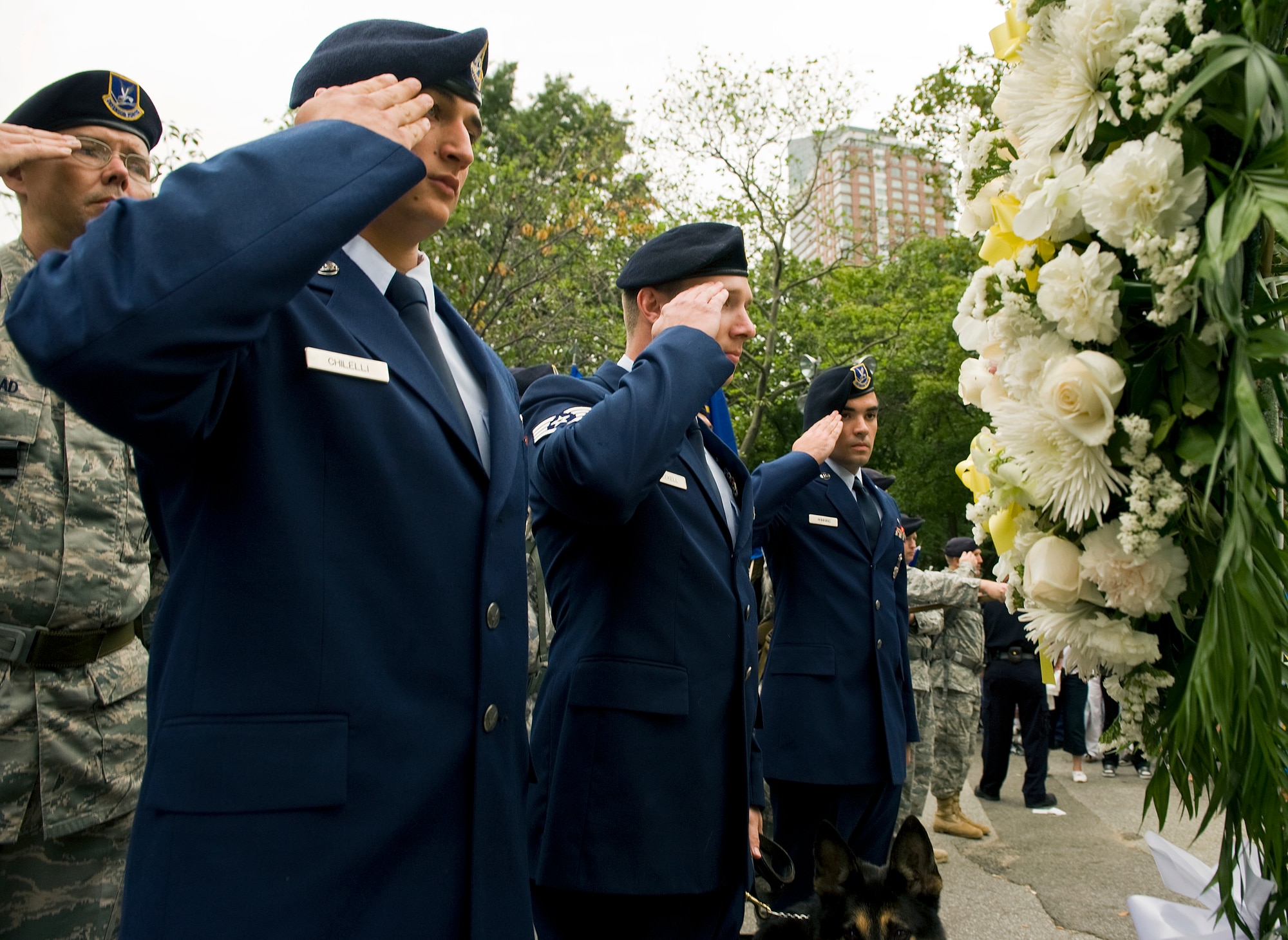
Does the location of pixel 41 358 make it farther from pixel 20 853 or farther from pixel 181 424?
pixel 20 853

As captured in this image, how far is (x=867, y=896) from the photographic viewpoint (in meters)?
3.37

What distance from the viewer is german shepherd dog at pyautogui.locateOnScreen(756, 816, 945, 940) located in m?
3.32

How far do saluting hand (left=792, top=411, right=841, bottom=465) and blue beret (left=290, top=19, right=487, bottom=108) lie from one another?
2222 mm

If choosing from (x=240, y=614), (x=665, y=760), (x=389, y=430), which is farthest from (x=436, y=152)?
(x=665, y=760)

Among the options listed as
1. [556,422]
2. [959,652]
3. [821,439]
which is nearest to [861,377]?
[821,439]

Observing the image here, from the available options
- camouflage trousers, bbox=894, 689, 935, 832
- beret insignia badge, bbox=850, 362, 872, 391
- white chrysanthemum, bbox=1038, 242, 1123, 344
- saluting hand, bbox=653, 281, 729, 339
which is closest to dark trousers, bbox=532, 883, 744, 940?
saluting hand, bbox=653, 281, 729, 339

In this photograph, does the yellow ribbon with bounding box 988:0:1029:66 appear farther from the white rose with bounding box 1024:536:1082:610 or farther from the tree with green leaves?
the tree with green leaves

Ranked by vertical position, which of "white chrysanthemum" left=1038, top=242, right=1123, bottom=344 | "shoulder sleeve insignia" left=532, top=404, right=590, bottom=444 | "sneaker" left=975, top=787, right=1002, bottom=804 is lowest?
"sneaker" left=975, top=787, right=1002, bottom=804

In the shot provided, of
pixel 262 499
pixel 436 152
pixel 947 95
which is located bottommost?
pixel 262 499

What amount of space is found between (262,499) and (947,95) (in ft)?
64.7

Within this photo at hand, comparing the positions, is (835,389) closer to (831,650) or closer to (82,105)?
(831,650)

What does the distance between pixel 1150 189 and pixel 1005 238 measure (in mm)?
383

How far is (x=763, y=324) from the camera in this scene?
20562 millimetres

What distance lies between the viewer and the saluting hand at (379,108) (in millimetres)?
1404
